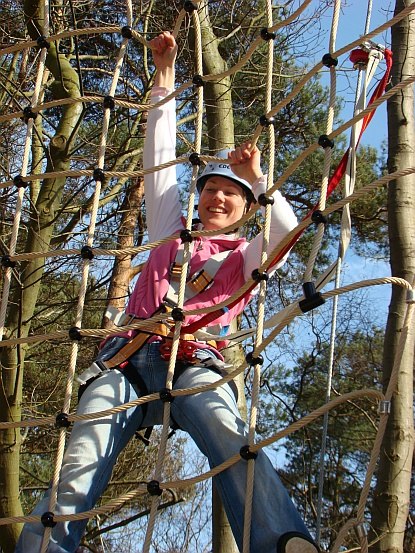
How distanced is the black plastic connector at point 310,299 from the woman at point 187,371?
29 cm

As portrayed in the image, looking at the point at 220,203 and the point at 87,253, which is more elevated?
the point at 220,203

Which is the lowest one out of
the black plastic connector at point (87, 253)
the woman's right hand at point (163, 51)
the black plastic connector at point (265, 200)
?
the black plastic connector at point (87, 253)

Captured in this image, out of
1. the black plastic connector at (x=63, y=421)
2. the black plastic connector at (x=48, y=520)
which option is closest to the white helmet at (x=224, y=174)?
the black plastic connector at (x=63, y=421)

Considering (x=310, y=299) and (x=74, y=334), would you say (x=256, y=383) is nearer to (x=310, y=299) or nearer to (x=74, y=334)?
(x=310, y=299)

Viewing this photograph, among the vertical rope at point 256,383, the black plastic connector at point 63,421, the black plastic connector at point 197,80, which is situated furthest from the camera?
the black plastic connector at point 197,80

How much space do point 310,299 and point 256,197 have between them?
0.53 meters

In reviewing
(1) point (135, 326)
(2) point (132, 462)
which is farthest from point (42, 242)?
(2) point (132, 462)

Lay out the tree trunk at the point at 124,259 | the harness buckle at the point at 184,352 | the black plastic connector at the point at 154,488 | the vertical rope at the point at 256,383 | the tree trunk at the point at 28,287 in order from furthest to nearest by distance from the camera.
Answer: the tree trunk at the point at 124,259, the tree trunk at the point at 28,287, the harness buckle at the point at 184,352, the black plastic connector at the point at 154,488, the vertical rope at the point at 256,383

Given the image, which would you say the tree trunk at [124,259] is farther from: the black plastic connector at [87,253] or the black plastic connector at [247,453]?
the black plastic connector at [247,453]

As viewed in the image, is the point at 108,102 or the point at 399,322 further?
the point at 399,322

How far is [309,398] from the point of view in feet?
25.1

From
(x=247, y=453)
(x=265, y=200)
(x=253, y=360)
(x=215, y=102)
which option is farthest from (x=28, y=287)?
(x=247, y=453)

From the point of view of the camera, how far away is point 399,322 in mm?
2811

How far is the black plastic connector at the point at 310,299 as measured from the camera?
61.1 inches
